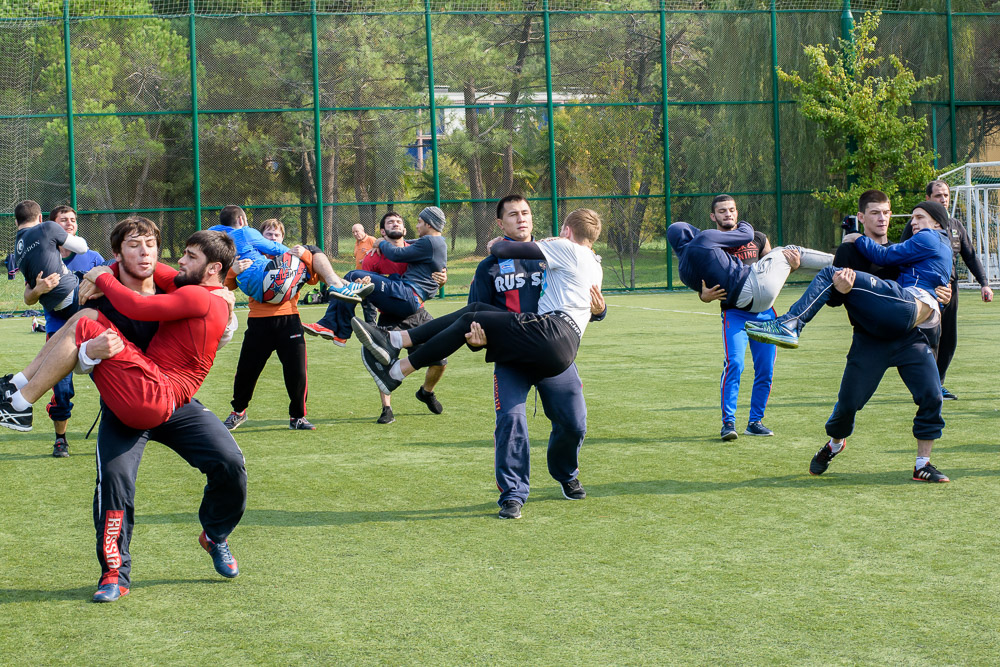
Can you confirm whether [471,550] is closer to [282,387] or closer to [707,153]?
[282,387]

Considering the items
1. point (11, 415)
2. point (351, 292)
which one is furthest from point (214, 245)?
point (351, 292)

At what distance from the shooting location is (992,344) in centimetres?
1378

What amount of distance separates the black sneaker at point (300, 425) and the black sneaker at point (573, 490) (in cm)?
339

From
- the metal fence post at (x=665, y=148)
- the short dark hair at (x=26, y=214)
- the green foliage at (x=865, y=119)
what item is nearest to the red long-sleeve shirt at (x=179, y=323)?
the short dark hair at (x=26, y=214)

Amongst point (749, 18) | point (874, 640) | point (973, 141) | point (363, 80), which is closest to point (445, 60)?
point (363, 80)

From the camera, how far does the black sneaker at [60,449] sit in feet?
26.9

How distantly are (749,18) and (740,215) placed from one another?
16.3 ft

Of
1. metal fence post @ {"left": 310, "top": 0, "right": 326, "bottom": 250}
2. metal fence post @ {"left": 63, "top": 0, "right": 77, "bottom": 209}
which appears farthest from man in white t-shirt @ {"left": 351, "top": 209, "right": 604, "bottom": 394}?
metal fence post @ {"left": 63, "top": 0, "right": 77, "bottom": 209}

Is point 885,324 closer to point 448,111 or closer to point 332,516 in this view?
point 332,516

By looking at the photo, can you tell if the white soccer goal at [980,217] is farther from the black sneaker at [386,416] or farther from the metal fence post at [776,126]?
the black sneaker at [386,416]

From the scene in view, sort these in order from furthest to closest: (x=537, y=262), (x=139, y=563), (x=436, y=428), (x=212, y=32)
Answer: (x=212, y=32) → (x=436, y=428) → (x=537, y=262) → (x=139, y=563)

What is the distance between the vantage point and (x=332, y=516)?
249 inches

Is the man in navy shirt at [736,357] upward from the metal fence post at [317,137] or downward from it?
downward

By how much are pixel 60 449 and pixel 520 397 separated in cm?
405
